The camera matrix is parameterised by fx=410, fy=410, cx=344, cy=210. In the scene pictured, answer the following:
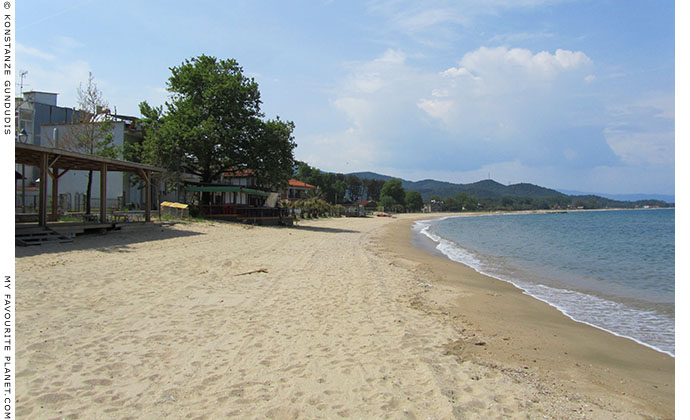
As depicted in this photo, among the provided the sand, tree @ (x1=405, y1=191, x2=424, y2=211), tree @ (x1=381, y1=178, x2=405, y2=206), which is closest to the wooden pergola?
the sand

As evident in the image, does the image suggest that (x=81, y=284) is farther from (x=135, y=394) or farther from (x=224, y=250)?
(x=224, y=250)

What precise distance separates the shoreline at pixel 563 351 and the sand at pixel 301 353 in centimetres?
3

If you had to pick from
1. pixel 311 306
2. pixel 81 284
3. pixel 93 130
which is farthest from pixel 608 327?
pixel 93 130

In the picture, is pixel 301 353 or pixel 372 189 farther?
pixel 372 189

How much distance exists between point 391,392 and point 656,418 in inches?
102

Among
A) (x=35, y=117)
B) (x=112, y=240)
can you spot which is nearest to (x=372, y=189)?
(x=35, y=117)

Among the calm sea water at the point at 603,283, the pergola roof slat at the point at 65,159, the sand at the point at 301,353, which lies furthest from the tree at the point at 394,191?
the sand at the point at 301,353

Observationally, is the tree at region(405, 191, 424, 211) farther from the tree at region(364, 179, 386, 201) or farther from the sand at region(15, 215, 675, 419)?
the sand at region(15, 215, 675, 419)

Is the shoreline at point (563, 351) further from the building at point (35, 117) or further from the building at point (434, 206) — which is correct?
the building at point (434, 206)

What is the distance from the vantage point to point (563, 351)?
5859 millimetres

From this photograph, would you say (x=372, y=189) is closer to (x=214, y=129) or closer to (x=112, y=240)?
(x=214, y=129)

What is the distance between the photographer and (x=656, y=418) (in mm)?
3998

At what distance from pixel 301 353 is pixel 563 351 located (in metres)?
3.77

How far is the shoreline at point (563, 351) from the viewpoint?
4652mm
